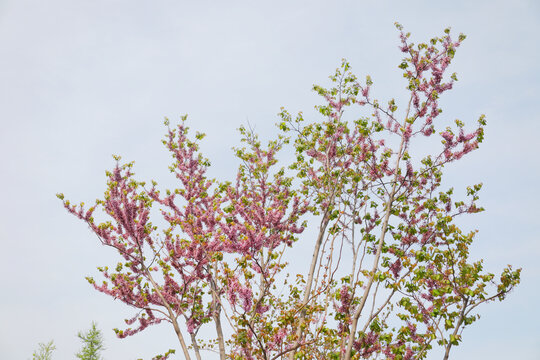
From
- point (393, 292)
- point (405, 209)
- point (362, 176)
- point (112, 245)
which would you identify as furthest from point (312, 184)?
point (112, 245)

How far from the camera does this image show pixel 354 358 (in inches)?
377

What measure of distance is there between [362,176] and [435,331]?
4020mm

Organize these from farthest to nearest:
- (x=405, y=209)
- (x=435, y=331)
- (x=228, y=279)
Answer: (x=405, y=209)
(x=435, y=331)
(x=228, y=279)

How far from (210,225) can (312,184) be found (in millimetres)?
3218

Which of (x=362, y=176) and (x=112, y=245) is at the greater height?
(x=362, y=176)

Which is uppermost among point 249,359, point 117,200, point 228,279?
point 117,200

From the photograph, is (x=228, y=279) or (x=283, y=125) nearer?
(x=228, y=279)

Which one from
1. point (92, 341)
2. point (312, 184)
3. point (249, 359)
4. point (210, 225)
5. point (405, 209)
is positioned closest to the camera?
point (249, 359)

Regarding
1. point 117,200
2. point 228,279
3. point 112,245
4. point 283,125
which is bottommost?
point 228,279

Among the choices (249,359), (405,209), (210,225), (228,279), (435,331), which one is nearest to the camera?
(228,279)

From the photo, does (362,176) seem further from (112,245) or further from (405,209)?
(112,245)

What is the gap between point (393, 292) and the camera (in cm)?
998

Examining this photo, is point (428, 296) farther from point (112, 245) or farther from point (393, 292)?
point (112, 245)

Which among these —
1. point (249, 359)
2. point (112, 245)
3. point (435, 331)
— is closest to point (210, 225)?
point (112, 245)
